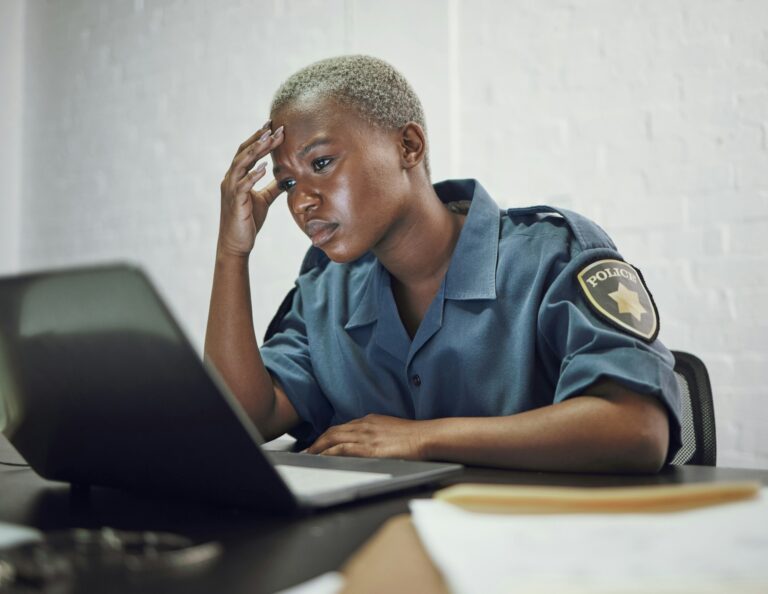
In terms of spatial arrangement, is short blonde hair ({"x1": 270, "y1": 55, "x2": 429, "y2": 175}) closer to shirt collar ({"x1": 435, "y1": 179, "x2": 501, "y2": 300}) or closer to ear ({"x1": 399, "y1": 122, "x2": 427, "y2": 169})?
ear ({"x1": 399, "y1": 122, "x2": 427, "y2": 169})

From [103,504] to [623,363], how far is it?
57 centimetres

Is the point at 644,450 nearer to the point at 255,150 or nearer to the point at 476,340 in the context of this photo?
the point at 476,340

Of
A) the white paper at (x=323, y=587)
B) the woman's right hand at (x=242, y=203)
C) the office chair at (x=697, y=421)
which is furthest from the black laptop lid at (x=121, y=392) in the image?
the office chair at (x=697, y=421)

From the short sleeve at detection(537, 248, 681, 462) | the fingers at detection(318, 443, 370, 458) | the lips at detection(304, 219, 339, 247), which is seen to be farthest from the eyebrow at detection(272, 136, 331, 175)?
the fingers at detection(318, 443, 370, 458)

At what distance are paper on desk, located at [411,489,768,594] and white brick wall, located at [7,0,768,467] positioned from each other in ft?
5.39

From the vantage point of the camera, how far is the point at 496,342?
3.79ft

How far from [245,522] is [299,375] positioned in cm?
77

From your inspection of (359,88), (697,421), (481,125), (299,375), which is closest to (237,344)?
(299,375)

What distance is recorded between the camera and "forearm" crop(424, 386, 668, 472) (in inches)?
33.5

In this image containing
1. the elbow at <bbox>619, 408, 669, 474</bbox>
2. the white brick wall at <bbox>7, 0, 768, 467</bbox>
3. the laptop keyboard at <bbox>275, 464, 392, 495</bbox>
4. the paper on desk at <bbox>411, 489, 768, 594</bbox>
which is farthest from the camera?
the white brick wall at <bbox>7, 0, 768, 467</bbox>

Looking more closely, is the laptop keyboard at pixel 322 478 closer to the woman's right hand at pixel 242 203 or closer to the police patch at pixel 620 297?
the police patch at pixel 620 297

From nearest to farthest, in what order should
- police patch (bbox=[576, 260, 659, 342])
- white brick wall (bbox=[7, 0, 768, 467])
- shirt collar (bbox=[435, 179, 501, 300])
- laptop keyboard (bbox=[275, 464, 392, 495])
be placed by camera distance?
laptop keyboard (bbox=[275, 464, 392, 495])
police patch (bbox=[576, 260, 659, 342])
shirt collar (bbox=[435, 179, 501, 300])
white brick wall (bbox=[7, 0, 768, 467])

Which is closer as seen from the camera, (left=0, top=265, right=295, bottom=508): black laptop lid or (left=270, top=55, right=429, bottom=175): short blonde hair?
(left=0, top=265, right=295, bottom=508): black laptop lid

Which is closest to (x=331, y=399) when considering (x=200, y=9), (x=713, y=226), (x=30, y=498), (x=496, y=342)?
(x=496, y=342)
